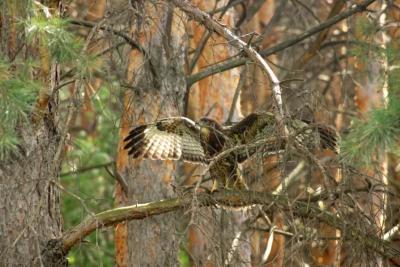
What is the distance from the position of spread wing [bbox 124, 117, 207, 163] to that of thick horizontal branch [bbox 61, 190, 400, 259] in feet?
3.28

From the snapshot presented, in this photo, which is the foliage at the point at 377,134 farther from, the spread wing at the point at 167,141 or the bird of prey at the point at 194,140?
the spread wing at the point at 167,141

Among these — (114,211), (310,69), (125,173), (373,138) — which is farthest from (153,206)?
(310,69)

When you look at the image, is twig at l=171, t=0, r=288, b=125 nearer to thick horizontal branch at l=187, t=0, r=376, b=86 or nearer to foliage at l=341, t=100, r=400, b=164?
foliage at l=341, t=100, r=400, b=164

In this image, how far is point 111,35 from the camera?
612 cm

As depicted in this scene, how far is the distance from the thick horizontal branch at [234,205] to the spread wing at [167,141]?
1001 millimetres

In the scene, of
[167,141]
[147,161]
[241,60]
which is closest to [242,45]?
[167,141]

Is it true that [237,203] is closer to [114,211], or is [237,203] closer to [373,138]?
[114,211]

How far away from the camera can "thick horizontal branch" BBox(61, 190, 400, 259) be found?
210 inches

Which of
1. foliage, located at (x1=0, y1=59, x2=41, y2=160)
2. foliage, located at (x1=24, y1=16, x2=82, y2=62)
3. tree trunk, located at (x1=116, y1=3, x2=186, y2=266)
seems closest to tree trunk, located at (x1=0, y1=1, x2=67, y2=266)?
foliage, located at (x1=24, y1=16, x2=82, y2=62)

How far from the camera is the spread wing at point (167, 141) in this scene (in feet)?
23.3

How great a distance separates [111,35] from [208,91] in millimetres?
4198

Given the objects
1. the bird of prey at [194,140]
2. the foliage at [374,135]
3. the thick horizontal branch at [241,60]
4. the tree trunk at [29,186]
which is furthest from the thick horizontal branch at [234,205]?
the thick horizontal branch at [241,60]

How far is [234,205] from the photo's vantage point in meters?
6.30

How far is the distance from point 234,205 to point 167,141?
1133 mm
